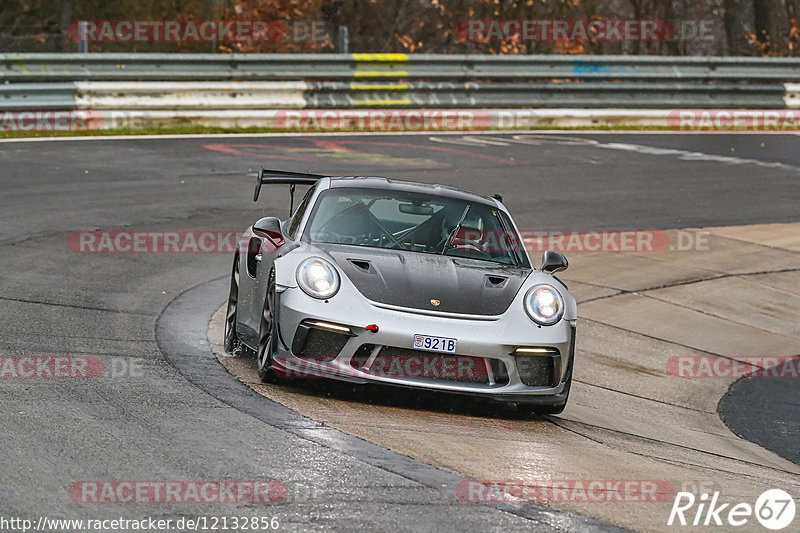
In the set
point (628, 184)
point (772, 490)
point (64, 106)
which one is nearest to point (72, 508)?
point (772, 490)

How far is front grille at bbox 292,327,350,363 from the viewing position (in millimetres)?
6789

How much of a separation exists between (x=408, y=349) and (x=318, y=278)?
2.28 feet

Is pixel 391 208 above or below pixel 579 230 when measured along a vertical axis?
above

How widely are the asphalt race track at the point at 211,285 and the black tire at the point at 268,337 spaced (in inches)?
10.3

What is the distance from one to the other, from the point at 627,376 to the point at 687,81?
15.1 meters

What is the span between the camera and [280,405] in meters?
6.57

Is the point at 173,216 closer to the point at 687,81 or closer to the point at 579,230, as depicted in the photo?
the point at 579,230

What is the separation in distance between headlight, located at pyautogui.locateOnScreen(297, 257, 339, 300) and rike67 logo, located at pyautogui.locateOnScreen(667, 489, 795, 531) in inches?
90.7

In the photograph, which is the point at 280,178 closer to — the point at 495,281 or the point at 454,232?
the point at 454,232
